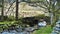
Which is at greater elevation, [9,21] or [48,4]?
[48,4]

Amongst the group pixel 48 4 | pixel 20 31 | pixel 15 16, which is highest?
pixel 48 4

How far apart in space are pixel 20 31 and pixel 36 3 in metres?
2.01

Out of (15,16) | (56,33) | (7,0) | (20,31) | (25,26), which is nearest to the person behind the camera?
(56,33)

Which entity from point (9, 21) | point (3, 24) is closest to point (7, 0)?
point (9, 21)

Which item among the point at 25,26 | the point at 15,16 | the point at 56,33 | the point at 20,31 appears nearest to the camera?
the point at 56,33

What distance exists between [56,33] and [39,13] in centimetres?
422

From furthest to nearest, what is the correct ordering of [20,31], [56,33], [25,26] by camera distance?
1. [25,26]
2. [20,31]
3. [56,33]

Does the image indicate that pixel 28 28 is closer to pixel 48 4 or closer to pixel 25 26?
pixel 25 26

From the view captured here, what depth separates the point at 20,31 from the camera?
8391 millimetres

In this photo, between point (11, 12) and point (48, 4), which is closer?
point (48, 4)

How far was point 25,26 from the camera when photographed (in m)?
8.98

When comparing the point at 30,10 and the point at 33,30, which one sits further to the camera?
the point at 30,10

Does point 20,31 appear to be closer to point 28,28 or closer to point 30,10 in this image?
point 28,28

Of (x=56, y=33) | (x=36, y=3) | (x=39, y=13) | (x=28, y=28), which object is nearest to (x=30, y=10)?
(x=39, y=13)
